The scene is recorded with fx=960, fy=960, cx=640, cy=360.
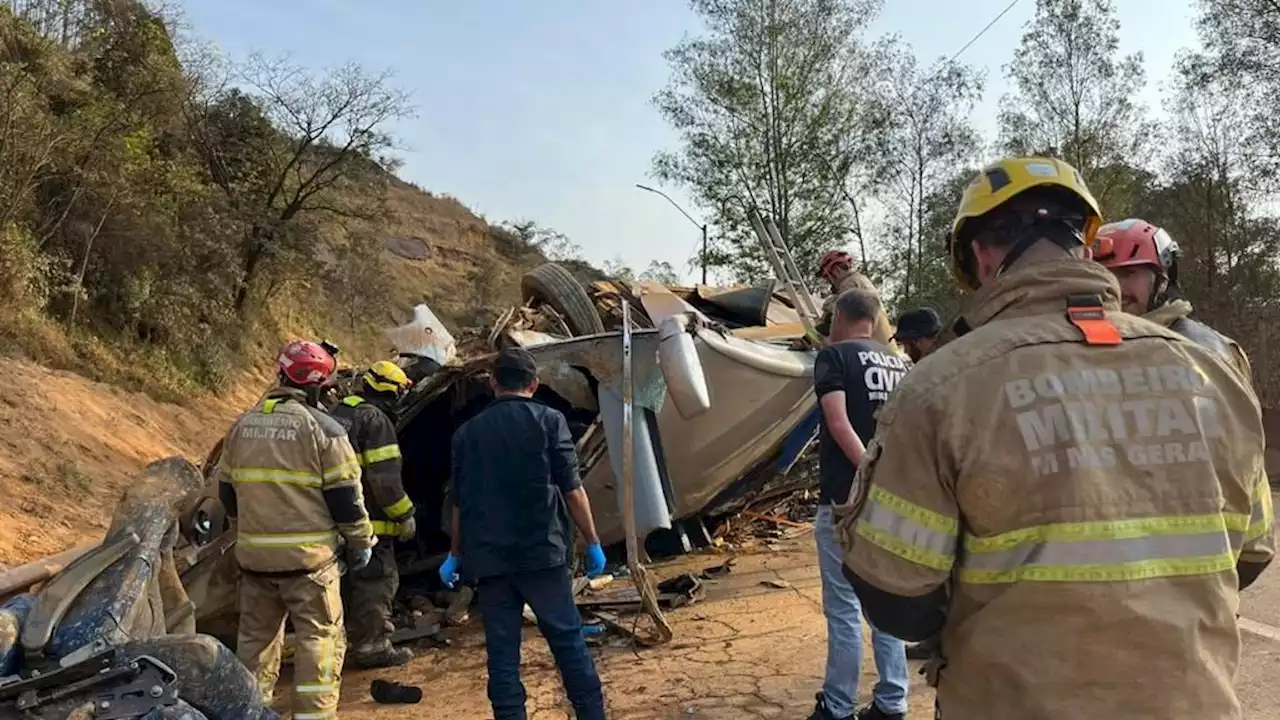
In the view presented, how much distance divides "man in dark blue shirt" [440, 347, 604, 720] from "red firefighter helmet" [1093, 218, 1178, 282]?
213 centimetres

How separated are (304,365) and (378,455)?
3.23 ft

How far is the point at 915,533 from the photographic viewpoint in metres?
1.49

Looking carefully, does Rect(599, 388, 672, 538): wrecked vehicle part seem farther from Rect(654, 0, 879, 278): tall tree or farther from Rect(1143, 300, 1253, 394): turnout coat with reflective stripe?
Rect(654, 0, 879, 278): tall tree

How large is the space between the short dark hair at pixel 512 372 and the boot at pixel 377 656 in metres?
2.29

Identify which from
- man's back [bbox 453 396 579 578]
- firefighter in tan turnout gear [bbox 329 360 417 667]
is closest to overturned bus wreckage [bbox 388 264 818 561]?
firefighter in tan turnout gear [bbox 329 360 417 667]

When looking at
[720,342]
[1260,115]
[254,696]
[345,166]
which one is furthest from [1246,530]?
[345,166]

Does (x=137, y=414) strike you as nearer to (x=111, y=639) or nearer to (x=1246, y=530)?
(x=111, y=639)

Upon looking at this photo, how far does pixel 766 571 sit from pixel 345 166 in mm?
15767

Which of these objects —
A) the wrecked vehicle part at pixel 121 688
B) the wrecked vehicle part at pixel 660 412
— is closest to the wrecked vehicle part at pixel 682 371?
the wrecked vehicle part at pixel 660 412

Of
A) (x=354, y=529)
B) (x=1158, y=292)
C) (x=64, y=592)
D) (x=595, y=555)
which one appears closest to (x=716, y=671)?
(x=595, y=555)

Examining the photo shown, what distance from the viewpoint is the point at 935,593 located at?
1.53 m

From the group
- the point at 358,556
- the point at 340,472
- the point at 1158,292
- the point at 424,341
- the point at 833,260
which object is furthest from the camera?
the point at 424,341

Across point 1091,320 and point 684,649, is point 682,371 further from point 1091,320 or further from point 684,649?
→ point 1091,320

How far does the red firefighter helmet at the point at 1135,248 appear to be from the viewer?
3.00 m
